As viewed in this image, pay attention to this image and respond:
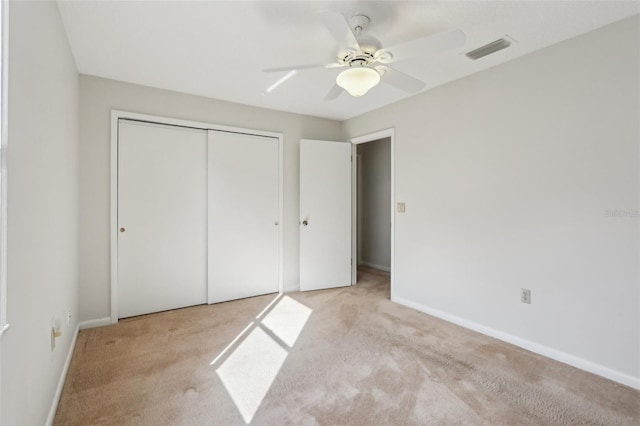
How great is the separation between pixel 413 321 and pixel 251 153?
2613 mm

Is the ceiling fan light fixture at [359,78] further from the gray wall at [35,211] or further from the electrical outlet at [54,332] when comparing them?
the electrical outlet at [54,332]

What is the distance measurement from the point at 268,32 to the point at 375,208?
4.00 meters

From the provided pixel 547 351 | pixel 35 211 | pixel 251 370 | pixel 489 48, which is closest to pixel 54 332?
pixel 35 211

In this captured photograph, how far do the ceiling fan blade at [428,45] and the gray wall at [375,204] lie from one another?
3548 millimetres

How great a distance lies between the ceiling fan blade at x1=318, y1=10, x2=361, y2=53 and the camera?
5.08ft

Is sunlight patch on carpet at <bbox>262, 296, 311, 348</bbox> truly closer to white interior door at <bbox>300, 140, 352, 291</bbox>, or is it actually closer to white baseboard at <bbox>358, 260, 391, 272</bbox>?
white interior door at <bbox>300, 140, 352, 291</bbox>

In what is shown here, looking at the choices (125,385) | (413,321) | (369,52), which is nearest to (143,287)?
(125,385)

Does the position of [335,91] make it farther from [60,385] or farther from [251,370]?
[60,385]

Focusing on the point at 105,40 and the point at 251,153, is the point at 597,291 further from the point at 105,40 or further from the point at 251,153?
the point at 105,40

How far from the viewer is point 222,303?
3.56 meters

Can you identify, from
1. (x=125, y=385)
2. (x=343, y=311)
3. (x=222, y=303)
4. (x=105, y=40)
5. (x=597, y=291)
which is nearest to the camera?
(x=125, y=385)

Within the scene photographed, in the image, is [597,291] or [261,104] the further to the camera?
[261,104]

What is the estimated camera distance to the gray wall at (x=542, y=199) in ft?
6.64

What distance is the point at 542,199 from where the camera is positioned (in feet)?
7.82
